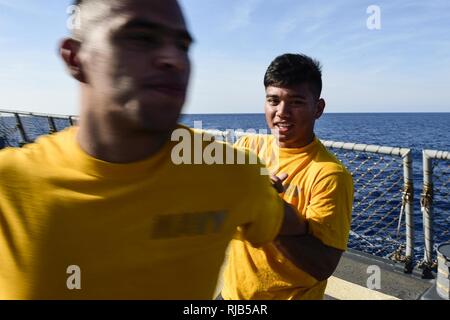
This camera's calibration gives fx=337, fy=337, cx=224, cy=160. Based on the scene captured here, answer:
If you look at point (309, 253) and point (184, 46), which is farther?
point (309, 253)

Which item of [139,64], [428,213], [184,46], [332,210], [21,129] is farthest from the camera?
[21,129]

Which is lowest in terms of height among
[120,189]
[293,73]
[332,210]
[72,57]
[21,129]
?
[332,210]

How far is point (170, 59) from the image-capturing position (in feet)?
3.75

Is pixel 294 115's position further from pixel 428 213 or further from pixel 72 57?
pixel 428 213

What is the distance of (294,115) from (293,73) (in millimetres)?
301

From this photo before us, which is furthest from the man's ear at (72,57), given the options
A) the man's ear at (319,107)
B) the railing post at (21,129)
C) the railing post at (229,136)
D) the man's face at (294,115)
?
the railing post at (21,129)

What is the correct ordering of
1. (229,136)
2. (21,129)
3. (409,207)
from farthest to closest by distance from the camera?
(21,129), (229,136), (409,207)

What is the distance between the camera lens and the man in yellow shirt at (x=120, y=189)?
3.67ft

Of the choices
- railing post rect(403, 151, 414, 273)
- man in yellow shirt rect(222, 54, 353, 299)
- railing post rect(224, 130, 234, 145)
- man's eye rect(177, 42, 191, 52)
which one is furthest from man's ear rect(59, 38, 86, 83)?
railing post rect(403, 151, 414, 273)

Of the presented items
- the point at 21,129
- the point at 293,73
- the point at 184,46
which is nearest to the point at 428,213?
the point at 293,73
